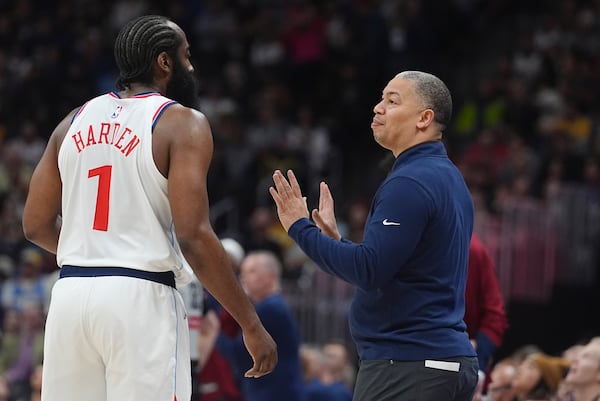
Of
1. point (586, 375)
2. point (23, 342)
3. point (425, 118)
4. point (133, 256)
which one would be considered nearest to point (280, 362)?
point (586, 375)

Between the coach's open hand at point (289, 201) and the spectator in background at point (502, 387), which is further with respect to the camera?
the spectator in background at point (502, 387)

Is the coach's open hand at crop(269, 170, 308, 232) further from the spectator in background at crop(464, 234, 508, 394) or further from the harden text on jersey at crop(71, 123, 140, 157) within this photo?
the spectator in background at crop(464, 234, 508, 394)

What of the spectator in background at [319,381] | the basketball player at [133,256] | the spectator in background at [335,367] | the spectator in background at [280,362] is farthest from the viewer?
the spectator in background at [335,367]

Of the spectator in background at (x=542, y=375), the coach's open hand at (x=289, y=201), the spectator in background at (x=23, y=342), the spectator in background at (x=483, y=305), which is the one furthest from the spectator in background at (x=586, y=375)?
the spectator in background at (x=23, y=342)

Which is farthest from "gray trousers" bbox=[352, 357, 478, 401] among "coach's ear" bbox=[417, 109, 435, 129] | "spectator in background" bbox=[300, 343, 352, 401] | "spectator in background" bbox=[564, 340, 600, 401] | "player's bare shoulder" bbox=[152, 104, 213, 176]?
"spectator in background" bbox=[300, 343, 352, 401]

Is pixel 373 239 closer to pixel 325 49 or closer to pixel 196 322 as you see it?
pixel 196 322

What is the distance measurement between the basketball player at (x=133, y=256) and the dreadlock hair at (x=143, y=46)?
26 millimetres

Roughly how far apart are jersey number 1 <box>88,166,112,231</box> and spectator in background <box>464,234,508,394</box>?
259 cm

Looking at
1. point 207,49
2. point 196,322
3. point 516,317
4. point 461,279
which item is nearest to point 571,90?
point 516,317

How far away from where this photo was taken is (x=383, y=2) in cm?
1812

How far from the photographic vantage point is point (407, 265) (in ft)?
15.7

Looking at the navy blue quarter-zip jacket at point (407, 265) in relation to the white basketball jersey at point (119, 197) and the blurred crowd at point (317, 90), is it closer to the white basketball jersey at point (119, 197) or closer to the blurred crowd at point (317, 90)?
the white basketball jersey at point (119, 197)

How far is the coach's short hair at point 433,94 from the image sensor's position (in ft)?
16.4

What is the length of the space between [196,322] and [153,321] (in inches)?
106
